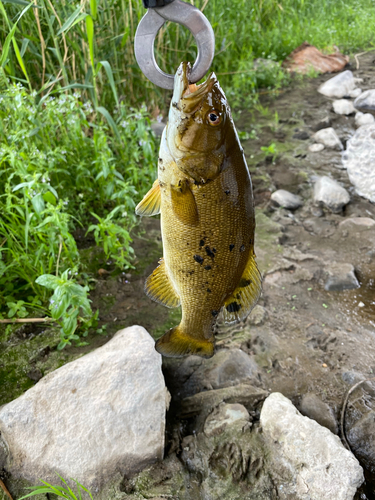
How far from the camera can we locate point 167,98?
5.48m

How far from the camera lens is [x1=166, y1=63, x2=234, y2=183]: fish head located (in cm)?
125

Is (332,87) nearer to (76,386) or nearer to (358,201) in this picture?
(358,201)

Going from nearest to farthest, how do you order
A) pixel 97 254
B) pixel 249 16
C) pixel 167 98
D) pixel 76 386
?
pixel 76 386 → pixel 97 254 → pixel 167 98 → pixel 249 16

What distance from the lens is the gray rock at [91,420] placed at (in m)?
2.24

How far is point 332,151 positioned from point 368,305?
9.39 feet

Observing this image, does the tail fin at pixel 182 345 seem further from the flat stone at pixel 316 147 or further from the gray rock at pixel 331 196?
the flat stone at pixel 316 147

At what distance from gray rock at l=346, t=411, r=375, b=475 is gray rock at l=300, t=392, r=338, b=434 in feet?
0.35

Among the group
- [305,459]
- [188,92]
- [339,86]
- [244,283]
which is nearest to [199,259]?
[244,283]

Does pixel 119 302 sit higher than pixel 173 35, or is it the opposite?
pixel 173 35

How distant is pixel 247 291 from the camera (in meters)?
1.54

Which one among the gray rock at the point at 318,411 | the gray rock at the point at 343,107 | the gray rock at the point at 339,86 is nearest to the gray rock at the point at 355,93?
the gray rock at the point at 339,86

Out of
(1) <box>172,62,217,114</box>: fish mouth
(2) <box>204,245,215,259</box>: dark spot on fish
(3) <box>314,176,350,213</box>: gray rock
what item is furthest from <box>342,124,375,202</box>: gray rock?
(1) <box>172,62,217,114</box>: fish mouth

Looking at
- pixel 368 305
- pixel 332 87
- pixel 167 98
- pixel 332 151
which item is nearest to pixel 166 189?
pixel 368 305

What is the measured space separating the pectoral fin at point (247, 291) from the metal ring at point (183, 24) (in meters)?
0.69
